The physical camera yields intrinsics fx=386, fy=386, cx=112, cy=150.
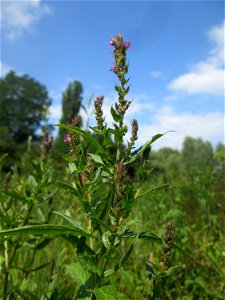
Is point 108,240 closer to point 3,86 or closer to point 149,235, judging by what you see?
point 149,235

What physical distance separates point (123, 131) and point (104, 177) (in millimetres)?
205

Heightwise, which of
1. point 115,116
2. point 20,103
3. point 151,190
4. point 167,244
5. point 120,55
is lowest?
point 167,244

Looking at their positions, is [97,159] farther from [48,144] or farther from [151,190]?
[48,144]

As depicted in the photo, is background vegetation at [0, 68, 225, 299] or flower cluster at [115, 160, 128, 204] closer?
flower cluster at [115, 160, 128, 204]

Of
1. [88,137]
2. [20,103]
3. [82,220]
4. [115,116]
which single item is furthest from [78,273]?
[20,103]

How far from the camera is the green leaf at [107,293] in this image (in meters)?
1.24

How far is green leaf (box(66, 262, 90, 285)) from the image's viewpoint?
1443mm

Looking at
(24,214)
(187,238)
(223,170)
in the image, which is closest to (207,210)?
(187,238)

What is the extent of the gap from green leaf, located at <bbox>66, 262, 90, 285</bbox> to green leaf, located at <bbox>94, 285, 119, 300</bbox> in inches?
7.3

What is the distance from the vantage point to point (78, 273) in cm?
146

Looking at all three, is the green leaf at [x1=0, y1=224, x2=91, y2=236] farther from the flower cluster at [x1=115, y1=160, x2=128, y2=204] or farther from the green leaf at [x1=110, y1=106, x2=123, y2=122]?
the green leaf at [x1=110, y1=106, x2=123, y2=122]

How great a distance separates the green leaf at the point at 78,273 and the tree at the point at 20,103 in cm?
5767

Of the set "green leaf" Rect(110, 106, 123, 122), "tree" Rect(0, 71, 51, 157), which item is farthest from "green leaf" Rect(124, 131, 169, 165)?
"tree" Rect(0, 71, 51, 157)

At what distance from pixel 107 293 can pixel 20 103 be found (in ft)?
211
